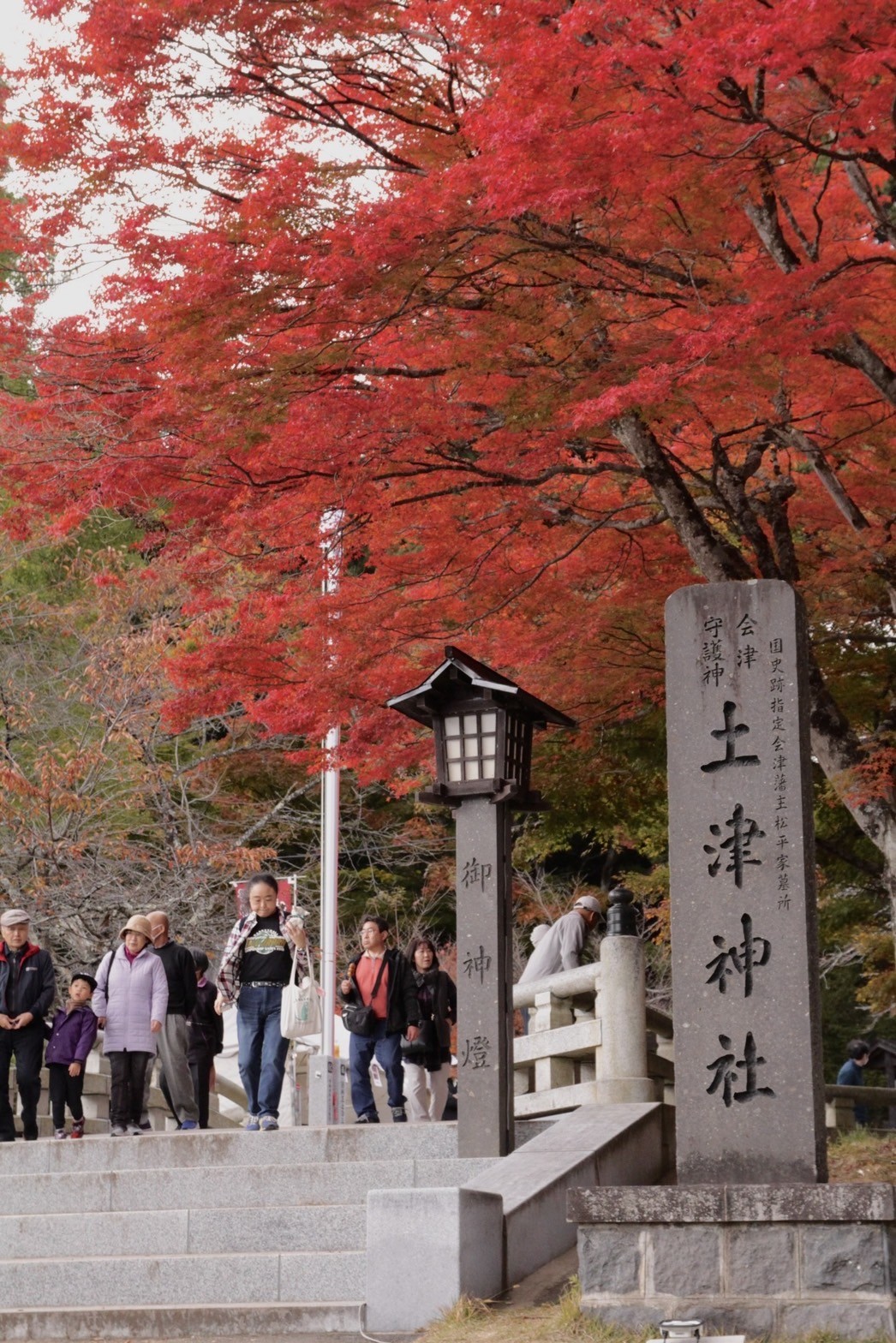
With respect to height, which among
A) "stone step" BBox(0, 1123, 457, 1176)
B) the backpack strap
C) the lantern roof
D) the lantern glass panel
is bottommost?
"stone step" BBox(0, 1123, 457, 1176)

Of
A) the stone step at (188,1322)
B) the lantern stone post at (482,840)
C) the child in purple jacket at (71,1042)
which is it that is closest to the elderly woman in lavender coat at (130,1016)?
the child in purple jacket at (71,1042)

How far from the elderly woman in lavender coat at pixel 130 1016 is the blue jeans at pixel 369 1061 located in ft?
5.43

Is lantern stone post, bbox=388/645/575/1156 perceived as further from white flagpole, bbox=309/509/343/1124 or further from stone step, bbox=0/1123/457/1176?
white flagpole, bbox=309/509/343/1124

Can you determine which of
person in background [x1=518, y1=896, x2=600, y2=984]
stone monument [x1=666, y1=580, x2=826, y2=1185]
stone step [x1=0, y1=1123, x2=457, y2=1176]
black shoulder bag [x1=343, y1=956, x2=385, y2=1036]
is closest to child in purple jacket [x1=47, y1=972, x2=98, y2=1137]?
stone step [x1=0, y1=1123, x2=457, y2=1176]

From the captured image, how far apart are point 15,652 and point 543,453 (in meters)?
13.1

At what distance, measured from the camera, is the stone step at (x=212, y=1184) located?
33.3 ft

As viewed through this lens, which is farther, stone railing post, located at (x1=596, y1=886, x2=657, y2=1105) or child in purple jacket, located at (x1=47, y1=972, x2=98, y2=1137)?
child in purple jacket, located at (x1=47, y1=972, x2=98, y2=1137)

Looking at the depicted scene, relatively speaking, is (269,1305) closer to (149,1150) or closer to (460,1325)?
(460,1325)

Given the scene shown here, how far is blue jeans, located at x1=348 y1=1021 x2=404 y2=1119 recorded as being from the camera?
42.3 feet

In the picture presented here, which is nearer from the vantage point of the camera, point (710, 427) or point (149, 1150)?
point (149, 1150)

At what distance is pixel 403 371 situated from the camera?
11.9 metres

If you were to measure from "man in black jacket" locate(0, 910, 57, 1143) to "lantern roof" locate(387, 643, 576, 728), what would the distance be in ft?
11.8

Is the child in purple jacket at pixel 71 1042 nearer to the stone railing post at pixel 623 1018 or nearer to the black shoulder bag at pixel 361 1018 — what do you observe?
the black shoulder bag at pixel 361 1018

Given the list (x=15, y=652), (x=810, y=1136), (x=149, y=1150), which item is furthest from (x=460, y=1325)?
(x=15, y=652)
